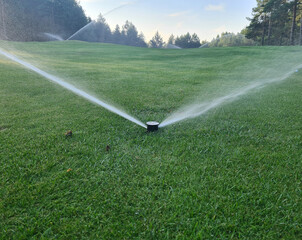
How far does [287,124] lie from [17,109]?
4135 mm

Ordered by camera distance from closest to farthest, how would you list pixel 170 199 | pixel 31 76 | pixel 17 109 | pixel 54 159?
pixel 170 199
pixel 54 159
pixel 17 109
pixel 31 76

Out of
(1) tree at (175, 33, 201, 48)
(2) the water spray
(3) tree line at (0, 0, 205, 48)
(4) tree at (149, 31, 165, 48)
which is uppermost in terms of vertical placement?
(3) tree line at (0, 0, 205, 48)

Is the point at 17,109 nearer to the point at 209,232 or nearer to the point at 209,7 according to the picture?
the point at 209,232

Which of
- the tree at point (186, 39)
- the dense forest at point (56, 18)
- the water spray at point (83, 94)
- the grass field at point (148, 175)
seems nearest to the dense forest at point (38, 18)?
the dense forest at point (56, 18)

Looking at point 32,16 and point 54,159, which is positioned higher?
point 32,16

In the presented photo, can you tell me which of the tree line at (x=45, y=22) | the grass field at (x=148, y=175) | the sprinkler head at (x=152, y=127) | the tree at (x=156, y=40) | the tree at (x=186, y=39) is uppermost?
the tree line at (x=45, y=22)

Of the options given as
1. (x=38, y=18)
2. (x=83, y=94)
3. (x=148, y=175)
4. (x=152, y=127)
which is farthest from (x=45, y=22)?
(x=148, y=175)

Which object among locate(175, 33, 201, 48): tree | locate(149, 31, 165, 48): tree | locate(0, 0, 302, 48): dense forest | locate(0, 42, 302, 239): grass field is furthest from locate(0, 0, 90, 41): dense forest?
locate(0, 42, 302, 239): grass field

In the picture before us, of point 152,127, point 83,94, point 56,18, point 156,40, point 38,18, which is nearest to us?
point 152,127

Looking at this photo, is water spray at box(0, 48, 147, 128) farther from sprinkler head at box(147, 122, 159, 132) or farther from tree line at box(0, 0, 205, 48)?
tree line at box(0, 0, 205, 48)

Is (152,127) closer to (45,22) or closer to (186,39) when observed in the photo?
(186,39)

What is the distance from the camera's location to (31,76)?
5.59 metres

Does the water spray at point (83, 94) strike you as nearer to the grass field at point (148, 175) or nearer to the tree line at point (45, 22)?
the grass field at point (148, 175)

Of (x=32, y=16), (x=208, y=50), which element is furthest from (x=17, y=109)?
(x=208, y=50)
